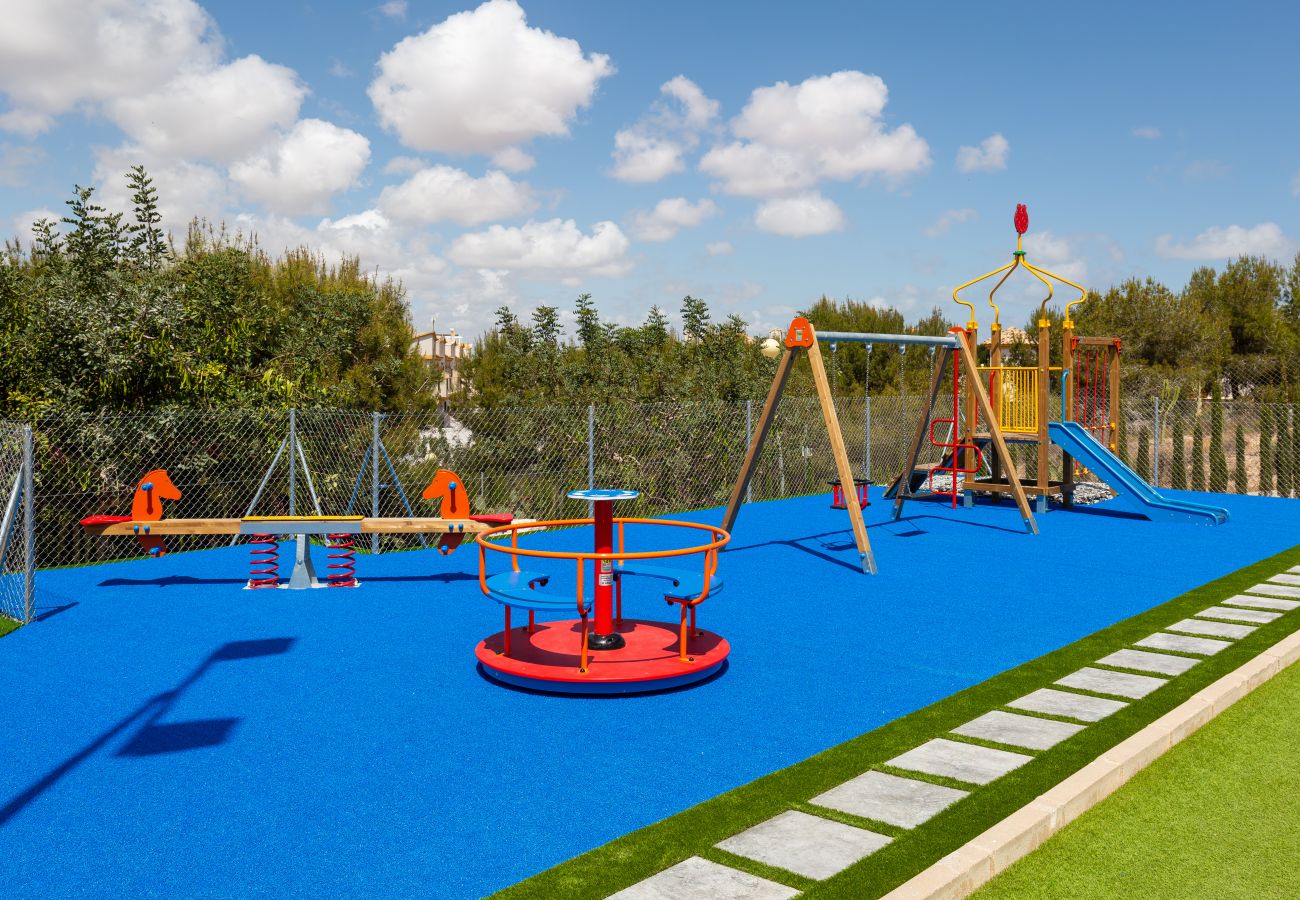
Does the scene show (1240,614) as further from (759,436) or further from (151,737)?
(151,737)

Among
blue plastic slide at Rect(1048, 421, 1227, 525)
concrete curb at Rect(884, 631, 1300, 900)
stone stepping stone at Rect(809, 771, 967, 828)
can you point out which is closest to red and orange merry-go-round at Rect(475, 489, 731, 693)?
stone stepping stone at Rect(809, 771, 967, 828)

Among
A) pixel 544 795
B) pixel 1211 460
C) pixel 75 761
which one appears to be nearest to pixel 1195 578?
pixel 544 795

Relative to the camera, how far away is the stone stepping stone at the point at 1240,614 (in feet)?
27.3

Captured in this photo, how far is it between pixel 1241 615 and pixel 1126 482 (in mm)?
7690

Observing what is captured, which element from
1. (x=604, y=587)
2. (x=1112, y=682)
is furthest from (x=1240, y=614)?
(x=604, y=587)

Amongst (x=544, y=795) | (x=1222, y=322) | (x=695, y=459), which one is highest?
(x=1222, y=322)

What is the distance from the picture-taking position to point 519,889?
3.75 meters

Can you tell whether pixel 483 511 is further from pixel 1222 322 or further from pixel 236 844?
pixel 1222 322

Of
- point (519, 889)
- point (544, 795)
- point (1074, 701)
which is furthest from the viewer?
point (1074, 701)

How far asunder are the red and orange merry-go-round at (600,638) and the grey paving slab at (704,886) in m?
2.48

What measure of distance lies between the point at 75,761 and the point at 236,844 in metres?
1.62

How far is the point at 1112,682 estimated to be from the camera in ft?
21.3

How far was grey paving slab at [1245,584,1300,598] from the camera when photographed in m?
9.46

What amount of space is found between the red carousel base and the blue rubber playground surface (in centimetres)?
12
